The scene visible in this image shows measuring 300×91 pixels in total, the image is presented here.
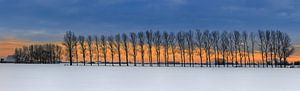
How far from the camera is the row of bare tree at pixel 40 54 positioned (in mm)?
163500

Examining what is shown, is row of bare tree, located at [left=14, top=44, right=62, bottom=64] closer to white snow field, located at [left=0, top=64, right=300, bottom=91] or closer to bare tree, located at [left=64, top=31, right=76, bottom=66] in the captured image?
bare tree, located at [left=64, top=31, right=76, bottom=66]

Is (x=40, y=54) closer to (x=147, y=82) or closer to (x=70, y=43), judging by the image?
(x=70, y=43)

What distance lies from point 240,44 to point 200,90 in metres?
91.6

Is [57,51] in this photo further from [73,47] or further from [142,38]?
[142,38]

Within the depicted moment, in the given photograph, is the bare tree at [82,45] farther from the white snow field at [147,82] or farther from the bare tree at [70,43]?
the white snow field at [147,82]

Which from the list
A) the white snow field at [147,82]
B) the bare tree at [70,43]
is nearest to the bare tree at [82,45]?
the bare tree at [70,43]

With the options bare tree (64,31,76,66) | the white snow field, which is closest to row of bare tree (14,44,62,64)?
bare tree (64,31,76,66)

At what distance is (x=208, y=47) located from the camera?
4537 inches

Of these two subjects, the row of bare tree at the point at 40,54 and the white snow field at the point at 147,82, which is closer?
the white snow field at the point at 147,82

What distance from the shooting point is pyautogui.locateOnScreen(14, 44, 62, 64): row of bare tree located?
16350 centimetres

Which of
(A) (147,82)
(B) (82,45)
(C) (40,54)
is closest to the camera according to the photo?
(A) (147,82)

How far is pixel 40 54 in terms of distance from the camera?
176 meters

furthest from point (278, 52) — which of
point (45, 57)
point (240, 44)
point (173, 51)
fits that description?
point (45, 57)

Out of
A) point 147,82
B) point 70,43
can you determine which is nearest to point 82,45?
point 70,43
